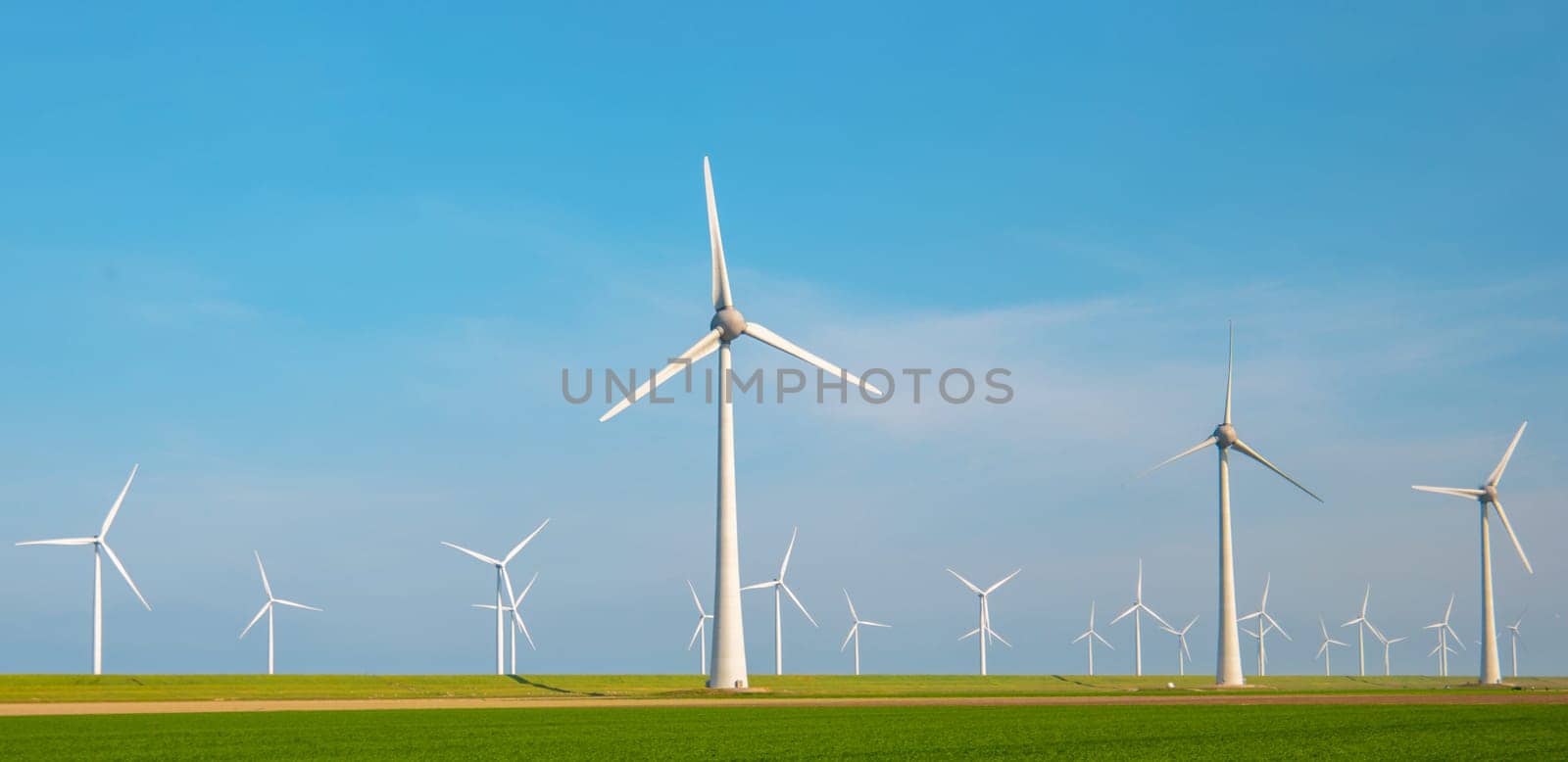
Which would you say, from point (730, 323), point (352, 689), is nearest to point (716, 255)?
point (730, 323)

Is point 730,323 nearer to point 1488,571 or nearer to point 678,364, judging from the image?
point 678,364

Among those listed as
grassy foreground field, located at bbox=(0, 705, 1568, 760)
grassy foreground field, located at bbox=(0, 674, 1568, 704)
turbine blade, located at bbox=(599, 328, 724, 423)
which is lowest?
grassy foreground field, located at bbox=(0, 674, 1568, 704)

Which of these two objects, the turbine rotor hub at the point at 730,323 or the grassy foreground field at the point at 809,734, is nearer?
the grassy foreground field at the point at 809,734

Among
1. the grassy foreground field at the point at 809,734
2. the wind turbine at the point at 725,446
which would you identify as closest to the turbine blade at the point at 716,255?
the wind turbine at the point at 725,446

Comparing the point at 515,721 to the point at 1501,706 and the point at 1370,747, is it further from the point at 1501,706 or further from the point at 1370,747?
the point at 1501,706

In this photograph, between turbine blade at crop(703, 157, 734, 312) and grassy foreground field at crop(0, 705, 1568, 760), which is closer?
grassy foreground field at crop(0, 705, 1568, 760)

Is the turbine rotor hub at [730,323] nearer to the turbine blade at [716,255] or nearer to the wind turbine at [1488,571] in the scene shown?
the turbine blade at [716,255]

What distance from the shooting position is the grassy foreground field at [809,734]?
116 ft

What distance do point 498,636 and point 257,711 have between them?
48.8m

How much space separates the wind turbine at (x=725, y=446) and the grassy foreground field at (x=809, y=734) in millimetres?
15191

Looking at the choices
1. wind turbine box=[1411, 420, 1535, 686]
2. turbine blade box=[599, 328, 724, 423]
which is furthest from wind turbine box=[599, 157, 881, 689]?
wind turbine box=[1411, 420, 1535, 686]

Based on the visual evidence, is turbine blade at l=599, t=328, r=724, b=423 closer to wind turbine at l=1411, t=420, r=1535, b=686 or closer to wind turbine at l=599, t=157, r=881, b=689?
wind turbine at l=599, t=157, r=881, b=689

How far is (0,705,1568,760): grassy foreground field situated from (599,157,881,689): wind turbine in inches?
598

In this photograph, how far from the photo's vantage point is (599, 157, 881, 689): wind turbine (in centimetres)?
7688
